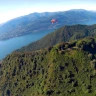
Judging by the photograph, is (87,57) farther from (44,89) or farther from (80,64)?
(44,89)

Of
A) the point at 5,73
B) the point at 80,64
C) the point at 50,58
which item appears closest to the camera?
the point at 80,64

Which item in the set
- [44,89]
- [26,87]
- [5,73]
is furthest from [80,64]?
[5,73]

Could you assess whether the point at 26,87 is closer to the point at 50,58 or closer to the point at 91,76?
the point at 50,58

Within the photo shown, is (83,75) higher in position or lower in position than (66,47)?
lower

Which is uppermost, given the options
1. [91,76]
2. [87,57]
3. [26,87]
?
[87,57]

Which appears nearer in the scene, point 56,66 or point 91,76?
point 91,76

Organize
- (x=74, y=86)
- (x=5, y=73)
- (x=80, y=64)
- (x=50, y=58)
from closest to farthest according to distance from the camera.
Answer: (x=74, y=86), (x=80, y=64), (x=50, y=58), (x=5, y=73)
